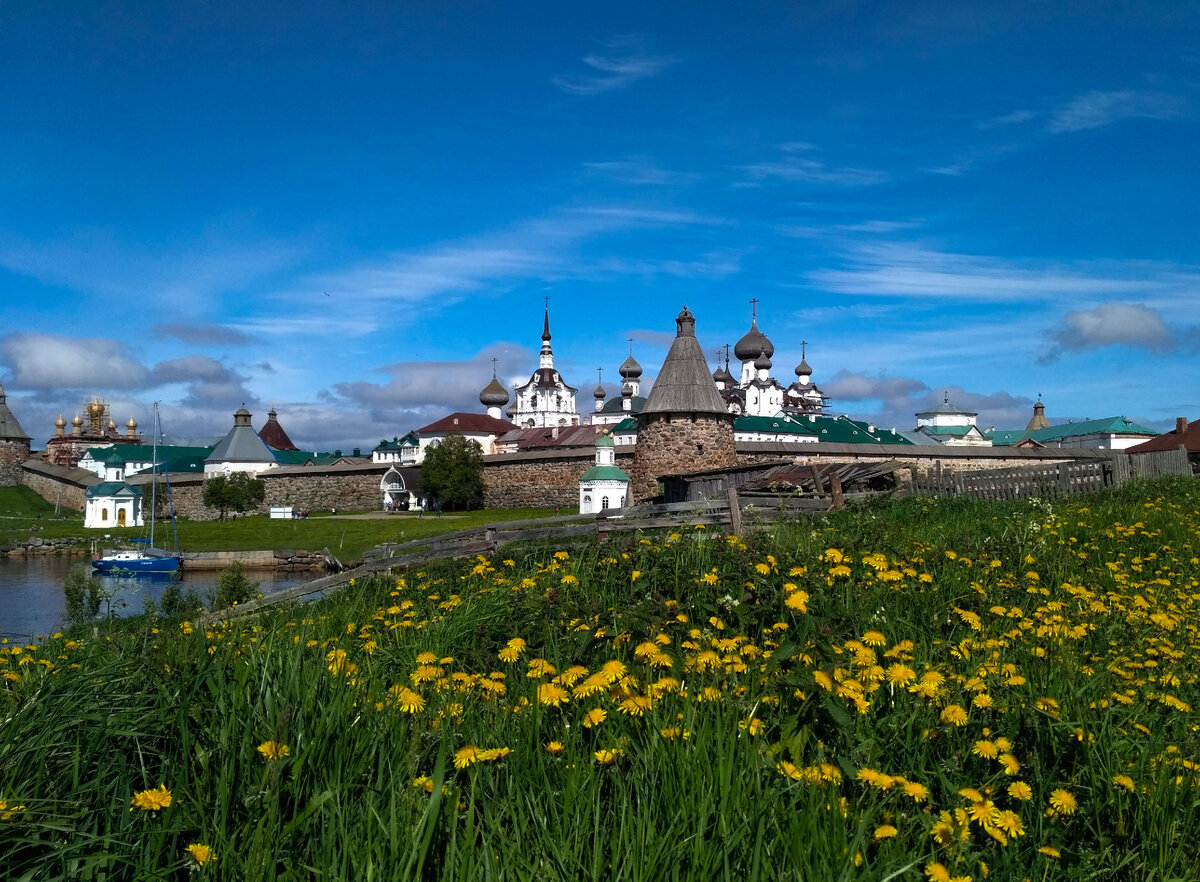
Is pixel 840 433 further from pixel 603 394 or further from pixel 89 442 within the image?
pixel 89 442

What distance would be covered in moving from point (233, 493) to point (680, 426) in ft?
108

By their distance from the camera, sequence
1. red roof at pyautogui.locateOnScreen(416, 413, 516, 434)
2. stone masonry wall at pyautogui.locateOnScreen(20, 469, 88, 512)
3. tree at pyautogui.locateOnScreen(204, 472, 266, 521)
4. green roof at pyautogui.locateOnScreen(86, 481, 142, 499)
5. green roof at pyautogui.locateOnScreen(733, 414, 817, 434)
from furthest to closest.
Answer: red roof at pyautogui.locateOnScreen(416, 413, 516, 434) < green roof at pyautogui.locateOnScreen(733, 414, 817, 434) < stone masonry wall at pyautogui.locateOnScreen(20, 469, 88, 512) < green roof at pyautogui.locateOnScreen(86, 481, 142, 499) < tree at pyautogui.locateOnScreen(204, 472, 266, 521)

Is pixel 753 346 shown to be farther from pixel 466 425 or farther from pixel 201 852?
pixel 201 852

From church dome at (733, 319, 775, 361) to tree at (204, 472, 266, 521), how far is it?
57.5 meters

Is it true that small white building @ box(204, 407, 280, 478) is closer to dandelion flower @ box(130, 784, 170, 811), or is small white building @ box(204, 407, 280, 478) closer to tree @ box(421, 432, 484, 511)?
tree @ box(421, 432, 484, 511)

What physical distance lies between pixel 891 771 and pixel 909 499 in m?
10.6

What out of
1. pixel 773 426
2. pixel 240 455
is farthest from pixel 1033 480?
pixel 240 455

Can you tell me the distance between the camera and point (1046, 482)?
13633 millimetres

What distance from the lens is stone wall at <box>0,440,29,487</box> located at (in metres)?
70.6

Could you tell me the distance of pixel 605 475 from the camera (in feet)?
112

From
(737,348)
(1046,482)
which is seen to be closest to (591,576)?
(1046,482)

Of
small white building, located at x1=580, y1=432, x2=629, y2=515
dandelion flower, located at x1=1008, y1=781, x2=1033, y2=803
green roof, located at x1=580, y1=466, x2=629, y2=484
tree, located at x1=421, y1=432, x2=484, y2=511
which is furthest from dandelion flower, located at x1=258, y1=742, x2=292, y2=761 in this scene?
tree, located at x1=421, y1=432, x2=484, y2=511

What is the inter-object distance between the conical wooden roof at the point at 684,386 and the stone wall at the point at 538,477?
12.5 meters

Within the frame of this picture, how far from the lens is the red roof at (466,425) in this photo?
81.8 metres
